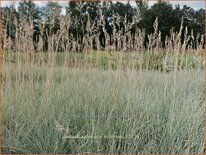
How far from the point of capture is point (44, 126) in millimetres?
2611

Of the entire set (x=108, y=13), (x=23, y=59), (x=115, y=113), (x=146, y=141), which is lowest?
(x=146, y=141)

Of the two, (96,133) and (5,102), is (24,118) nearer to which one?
(5,102)

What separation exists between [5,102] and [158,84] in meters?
2.00

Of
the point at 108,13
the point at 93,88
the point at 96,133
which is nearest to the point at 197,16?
the point at 108,13

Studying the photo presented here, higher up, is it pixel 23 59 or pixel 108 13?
pixel 108 13

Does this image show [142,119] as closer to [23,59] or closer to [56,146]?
[56,146]

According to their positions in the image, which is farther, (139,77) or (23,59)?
(139,77)

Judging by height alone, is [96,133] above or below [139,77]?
below

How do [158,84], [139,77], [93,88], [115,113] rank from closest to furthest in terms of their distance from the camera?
[115,113], [93,88], [139,77], [158,84]

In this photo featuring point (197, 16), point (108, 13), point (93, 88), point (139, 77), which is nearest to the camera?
point (93, 88)

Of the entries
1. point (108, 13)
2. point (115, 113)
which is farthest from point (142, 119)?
point (108, 13)

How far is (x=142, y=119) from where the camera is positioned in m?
2.74

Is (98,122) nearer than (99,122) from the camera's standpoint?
Yes

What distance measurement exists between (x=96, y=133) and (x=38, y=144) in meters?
0.47
